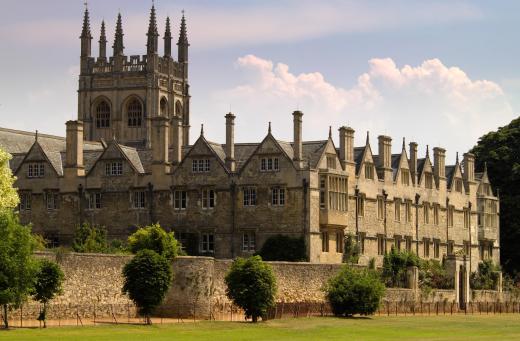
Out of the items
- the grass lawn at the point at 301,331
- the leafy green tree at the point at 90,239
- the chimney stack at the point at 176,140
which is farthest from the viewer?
the chimney stack at the point at 176,140

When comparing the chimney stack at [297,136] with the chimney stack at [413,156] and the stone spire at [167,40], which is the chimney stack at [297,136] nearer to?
the chimney stack at [413,156]

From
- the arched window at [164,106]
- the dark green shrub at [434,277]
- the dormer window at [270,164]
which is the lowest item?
the dark green shrub at [434,277]

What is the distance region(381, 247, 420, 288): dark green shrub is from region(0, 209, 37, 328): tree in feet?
113

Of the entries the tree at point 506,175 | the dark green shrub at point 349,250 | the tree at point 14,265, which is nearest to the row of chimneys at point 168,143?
the dark green shrub at point 349,250

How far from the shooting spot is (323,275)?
82062 millimetres

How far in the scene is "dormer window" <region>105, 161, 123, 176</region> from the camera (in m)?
91.4

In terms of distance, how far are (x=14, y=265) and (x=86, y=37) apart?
281ft

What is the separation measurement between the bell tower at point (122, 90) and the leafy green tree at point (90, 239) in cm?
4568

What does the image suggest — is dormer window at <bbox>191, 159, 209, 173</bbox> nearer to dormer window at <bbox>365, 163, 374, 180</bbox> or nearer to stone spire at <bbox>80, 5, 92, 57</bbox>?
dormer window at <bbox>365, 163, 374, 180</bbox>

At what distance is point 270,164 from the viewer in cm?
8706

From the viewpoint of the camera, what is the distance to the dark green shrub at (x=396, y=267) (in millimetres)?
89000

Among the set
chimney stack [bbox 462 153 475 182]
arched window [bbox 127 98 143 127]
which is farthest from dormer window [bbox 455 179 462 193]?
arched window [bbox 127 98 143 127]

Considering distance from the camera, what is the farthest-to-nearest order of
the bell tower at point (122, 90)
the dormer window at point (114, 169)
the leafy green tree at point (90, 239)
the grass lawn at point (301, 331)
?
Answer: the bell tower at point (122, 90) → the dormer window at point (114, 169) → the leafy green tree at point (90, 239) → the grass lawn at point (301, 331)

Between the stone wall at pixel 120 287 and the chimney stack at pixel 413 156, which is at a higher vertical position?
the chimney stack at pixel 413 156
